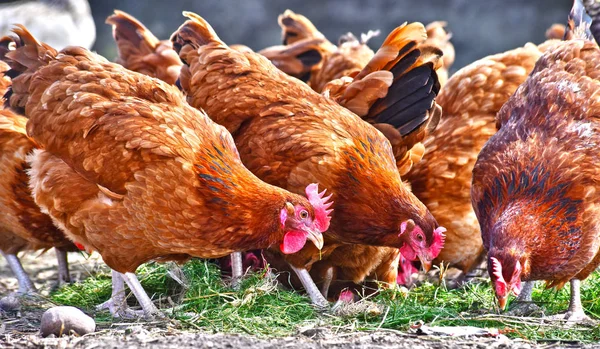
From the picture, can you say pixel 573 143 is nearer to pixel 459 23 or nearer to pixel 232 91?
pixel 232 91

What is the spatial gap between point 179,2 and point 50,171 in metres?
5.03

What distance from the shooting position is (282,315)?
3.38m

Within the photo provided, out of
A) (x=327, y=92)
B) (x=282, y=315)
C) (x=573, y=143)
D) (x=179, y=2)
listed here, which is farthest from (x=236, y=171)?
(x=179, y=2)

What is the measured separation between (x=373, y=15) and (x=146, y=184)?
5427 mm

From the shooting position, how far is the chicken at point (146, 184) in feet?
10.3

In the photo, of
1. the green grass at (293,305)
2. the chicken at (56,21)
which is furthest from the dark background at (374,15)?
the green grass at (293,305)

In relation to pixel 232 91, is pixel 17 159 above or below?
below

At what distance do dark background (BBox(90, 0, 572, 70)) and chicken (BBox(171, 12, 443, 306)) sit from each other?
401 centimetres

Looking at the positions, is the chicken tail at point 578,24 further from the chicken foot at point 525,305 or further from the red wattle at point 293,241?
the red wattle at point 293,241

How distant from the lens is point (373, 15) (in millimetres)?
8055

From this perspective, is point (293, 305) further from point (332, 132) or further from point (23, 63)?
point (23, 63)

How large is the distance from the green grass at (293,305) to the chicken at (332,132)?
251 millimetres

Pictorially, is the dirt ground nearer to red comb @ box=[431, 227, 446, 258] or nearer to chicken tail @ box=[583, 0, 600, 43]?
red comb @ box=[431, 227, 446, 258]

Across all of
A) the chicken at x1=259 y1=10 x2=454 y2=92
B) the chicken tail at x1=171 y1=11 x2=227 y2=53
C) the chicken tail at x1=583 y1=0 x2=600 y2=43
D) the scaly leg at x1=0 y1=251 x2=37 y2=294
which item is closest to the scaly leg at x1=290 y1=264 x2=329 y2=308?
the chicken tail at x1=171 y1=11 x2=227 y2=53
